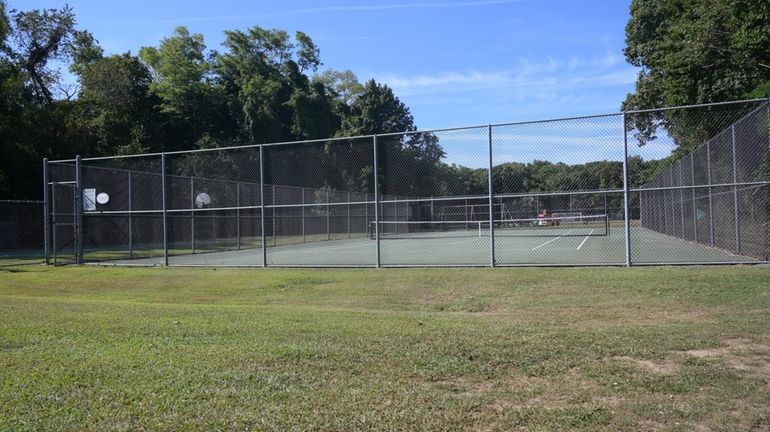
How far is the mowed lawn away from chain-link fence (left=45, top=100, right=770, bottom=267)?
3509 mm

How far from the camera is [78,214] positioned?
19.5m

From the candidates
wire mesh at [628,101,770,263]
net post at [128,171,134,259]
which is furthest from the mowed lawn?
net post at [128,171,134,259]

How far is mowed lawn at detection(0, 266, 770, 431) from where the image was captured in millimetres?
4273

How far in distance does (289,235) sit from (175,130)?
36.2m

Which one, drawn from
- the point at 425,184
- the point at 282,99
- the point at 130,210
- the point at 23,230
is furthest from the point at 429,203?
the point at 282,99

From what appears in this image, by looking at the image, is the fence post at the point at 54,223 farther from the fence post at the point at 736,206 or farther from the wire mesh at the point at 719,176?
the fence post at the point at 736,206

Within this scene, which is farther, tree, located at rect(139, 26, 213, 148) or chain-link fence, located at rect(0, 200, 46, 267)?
tree, located at rect(139, 26, 213, 148)

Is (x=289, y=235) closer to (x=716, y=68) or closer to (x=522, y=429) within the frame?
(x=716, y=68)

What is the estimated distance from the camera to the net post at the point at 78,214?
1928 cm

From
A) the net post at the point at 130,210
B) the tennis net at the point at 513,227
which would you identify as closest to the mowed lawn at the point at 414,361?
the tennis net at the point at 513,227

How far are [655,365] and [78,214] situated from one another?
61.8 ft

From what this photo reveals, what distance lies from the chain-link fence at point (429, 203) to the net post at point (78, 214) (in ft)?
0.15

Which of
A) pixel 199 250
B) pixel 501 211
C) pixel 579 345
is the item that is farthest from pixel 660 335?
pixel 199 250

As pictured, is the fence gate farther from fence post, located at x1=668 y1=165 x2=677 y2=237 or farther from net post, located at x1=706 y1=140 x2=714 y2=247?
fence post, located at x1=668 y1=165 x2=677 y2=237
